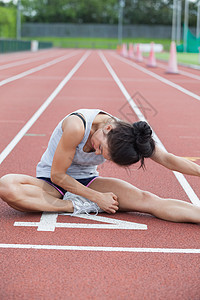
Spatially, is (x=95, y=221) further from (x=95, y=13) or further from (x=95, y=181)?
(x=95, y=13)

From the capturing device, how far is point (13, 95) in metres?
14.1

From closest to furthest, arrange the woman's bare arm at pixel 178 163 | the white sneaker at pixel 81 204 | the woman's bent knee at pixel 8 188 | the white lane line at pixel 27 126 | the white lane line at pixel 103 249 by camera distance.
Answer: the white lane line at pixel 103 249 → the woman's bare arm at pixel 178 163 → the woman's bent knee at pixel 8 188 → the white sneaker at pixel 81 204 → the white lane line at pixel 27 126

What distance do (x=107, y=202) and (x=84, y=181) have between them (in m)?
0.31

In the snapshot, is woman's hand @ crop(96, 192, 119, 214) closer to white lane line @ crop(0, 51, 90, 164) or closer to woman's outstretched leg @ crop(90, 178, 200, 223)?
woman's outstretched leg @ crop(90, 178, 200, 223)

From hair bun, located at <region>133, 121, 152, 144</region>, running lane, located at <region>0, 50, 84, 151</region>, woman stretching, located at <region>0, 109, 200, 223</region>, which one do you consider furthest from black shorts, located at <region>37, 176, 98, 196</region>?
running lane, located at <region>0, 50, 84, 151</region>

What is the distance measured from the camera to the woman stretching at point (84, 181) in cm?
417

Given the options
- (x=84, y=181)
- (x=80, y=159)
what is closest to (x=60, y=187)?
(x=84, y=181)

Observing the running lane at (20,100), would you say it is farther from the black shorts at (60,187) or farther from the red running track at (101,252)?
the black shorts at (60,187)

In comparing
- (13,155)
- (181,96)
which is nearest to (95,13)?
(181,96)

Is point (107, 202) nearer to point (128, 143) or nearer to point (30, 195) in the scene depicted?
point (30, 195)

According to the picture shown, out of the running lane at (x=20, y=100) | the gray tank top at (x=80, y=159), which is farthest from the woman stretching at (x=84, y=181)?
the running lane at (x=20, y=100)

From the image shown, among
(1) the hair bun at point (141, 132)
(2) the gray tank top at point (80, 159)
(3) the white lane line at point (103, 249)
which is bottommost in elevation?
(3) the white lane line at point (103, 249)

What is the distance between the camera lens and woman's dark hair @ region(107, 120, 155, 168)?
12.3ft

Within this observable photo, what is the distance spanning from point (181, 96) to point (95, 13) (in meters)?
110
